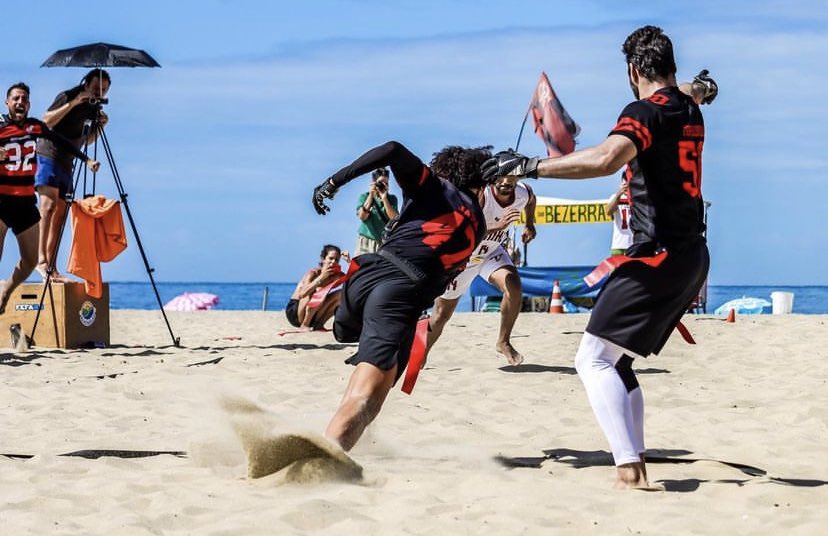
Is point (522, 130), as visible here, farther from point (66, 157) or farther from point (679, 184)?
point (679, 184)

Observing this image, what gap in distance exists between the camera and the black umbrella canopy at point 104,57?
10.7 meters

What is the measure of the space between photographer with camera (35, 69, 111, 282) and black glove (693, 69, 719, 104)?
6.91 meters

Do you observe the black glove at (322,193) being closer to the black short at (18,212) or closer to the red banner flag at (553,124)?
the black short at (18,212)

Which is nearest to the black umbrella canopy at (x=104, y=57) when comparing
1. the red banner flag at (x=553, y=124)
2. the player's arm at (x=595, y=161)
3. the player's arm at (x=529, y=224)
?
the player's arm at (x=529, y=224)

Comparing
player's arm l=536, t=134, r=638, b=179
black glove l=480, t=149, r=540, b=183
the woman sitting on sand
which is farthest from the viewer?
the woman sitting on sand

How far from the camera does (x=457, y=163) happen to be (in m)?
5.13

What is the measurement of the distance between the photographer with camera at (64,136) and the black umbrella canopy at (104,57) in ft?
0.37

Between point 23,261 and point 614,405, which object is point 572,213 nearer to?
point 23,261

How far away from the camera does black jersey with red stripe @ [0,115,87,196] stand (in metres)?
10.2

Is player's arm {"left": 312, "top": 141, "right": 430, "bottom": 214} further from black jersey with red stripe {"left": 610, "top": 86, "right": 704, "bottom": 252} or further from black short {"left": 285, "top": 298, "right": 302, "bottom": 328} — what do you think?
black short {"left": 285, "top": 298, "right": 302, "bottom": 328}

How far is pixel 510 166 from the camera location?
4.38 meters

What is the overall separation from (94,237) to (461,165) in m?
6.75

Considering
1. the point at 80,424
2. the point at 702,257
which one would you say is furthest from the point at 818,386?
the point at 80,424

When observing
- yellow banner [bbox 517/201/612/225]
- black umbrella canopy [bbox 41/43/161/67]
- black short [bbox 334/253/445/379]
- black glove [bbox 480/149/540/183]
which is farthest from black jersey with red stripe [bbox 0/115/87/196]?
yellow banner [bbox 517/201/612/225]
